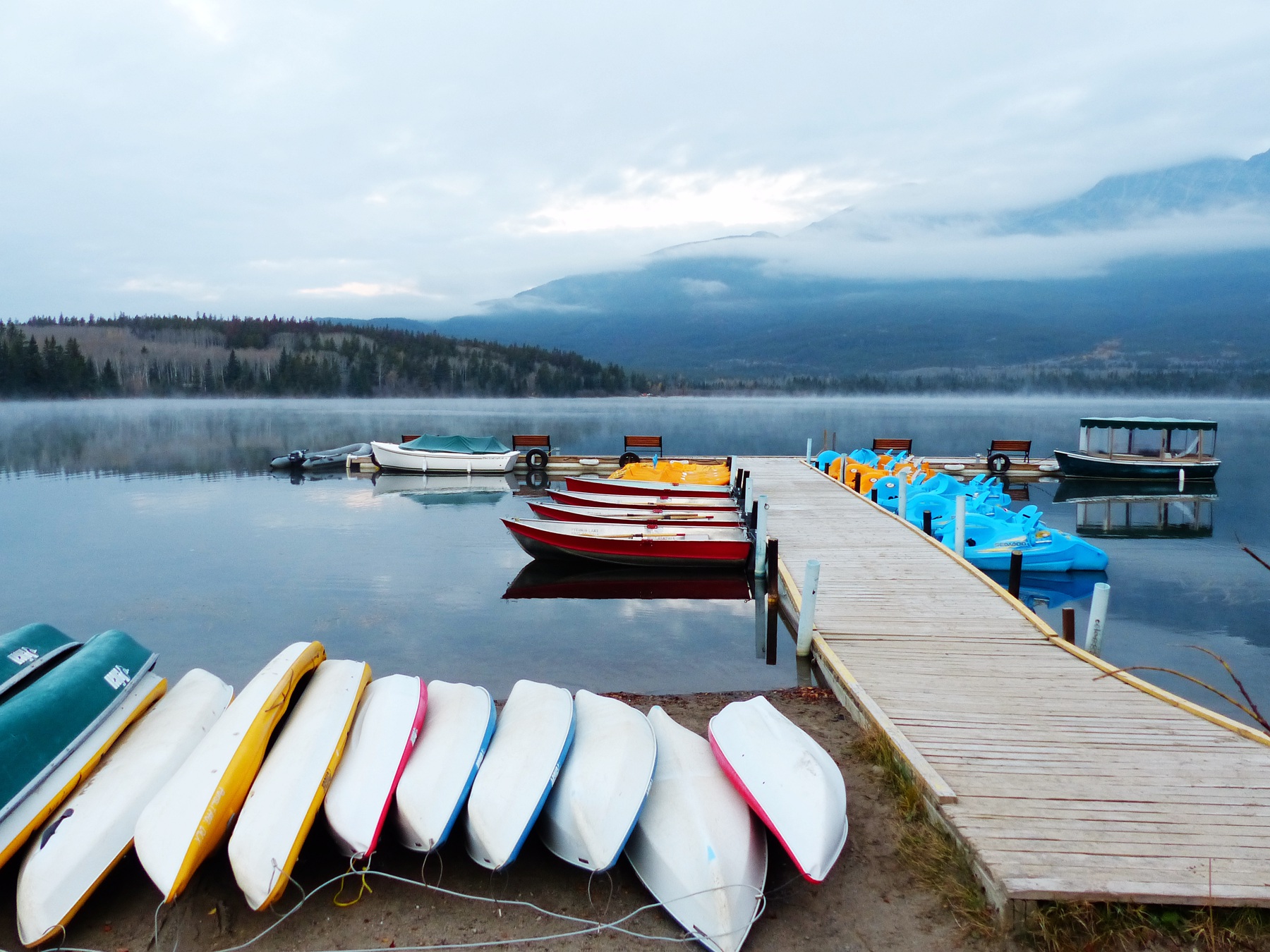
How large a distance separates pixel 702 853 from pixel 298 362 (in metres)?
127

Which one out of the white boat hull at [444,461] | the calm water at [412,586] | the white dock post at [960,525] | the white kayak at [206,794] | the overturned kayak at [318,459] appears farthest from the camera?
the overturned kayak at [318,459]

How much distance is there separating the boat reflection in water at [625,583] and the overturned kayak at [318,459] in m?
22.3

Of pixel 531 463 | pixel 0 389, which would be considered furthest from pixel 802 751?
pixel 0 389

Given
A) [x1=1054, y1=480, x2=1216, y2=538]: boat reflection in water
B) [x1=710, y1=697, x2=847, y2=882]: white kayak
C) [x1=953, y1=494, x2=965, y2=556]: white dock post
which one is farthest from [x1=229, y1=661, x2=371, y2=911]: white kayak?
[x1=1054, y1=480, x2=1216, y2=538]: boat reflection in water

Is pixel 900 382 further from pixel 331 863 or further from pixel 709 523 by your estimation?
pixel 331 863

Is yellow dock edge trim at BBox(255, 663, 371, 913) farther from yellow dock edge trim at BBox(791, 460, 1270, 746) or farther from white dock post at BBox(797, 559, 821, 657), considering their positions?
white dock post at BBox(797, 559, 821, 657)

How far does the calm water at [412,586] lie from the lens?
10141mm

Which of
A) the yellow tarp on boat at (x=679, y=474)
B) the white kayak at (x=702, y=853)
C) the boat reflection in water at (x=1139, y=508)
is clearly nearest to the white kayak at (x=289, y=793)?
the white kayak at (x=702, y=853)

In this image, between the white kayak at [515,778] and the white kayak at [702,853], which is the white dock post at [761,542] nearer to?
the white kayak at [515,778]

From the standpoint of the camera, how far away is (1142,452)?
29.5 m

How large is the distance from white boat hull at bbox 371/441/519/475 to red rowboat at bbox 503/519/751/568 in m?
17.3

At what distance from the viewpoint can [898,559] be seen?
38.5 feet

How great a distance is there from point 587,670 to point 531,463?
77.8ft

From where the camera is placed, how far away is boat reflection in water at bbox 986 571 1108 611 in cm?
1336
